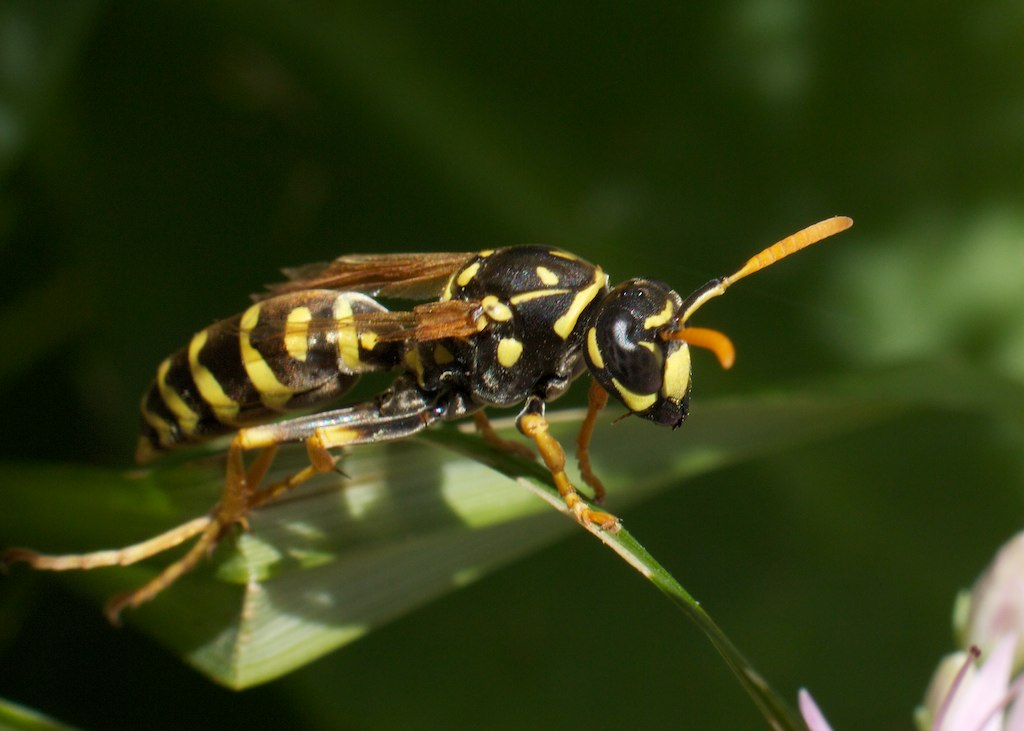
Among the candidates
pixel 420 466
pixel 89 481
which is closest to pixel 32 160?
pixel 89 481

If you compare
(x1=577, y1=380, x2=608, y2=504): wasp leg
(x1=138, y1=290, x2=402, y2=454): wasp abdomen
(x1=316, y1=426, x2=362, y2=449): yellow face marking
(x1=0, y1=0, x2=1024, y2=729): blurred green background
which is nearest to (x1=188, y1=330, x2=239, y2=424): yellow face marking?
(x1=138, y1=290, x2=402, y2=454): wasp abdomen

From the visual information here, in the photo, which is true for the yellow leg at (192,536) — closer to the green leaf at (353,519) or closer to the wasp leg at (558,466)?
the green leaf at (353,519)

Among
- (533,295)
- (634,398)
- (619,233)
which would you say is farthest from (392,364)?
(619,233)

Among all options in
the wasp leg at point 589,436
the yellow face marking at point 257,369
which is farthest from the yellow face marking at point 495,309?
the yellow face marking at point 257,369

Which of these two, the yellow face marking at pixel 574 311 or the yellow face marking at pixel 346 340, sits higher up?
the yellow face marking at pixel 346 340

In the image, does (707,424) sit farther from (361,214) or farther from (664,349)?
(361,214)

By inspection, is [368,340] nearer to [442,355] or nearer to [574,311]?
[442,355]
